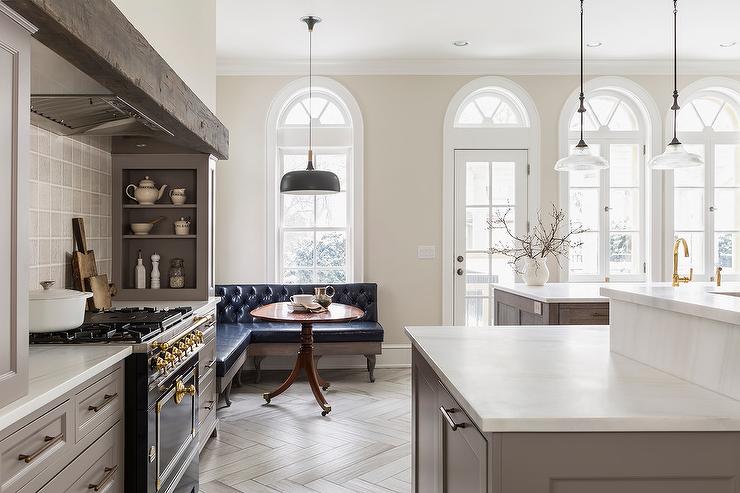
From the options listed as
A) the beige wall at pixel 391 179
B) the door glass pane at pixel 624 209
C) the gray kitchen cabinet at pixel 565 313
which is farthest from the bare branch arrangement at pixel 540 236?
the gray kitchen cabinet at pixel 565 313

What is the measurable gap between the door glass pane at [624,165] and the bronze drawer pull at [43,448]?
17.6ft

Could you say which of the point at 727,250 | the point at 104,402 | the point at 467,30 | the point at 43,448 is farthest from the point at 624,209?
the point at 43,448

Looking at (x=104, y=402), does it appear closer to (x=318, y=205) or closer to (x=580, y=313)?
(x=580, y=313)

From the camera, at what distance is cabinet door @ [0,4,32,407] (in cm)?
135

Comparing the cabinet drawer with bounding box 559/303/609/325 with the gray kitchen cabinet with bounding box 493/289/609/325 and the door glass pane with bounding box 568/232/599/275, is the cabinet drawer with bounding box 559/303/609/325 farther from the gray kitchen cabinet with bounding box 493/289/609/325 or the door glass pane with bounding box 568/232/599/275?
the door glass pane with bounding box 568/232/599/275

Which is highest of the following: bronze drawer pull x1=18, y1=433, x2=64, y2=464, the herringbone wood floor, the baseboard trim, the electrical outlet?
the electrical outlet

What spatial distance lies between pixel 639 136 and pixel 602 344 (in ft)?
14.2

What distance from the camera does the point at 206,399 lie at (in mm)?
3311

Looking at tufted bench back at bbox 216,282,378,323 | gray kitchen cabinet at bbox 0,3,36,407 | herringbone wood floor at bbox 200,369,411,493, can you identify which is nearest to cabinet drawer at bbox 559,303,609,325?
herringbone wood floor at bbox 200,369,411,493

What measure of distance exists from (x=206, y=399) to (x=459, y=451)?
Answer: 2197mm

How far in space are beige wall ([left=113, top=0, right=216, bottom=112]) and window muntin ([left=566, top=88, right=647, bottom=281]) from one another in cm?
357

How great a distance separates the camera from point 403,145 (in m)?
5.64

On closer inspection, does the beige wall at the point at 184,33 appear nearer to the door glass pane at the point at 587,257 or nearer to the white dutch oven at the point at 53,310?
the white dutch oven at the point at 53,310

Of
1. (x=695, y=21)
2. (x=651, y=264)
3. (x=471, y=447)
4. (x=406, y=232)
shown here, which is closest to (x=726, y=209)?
(x=651, y=264)
